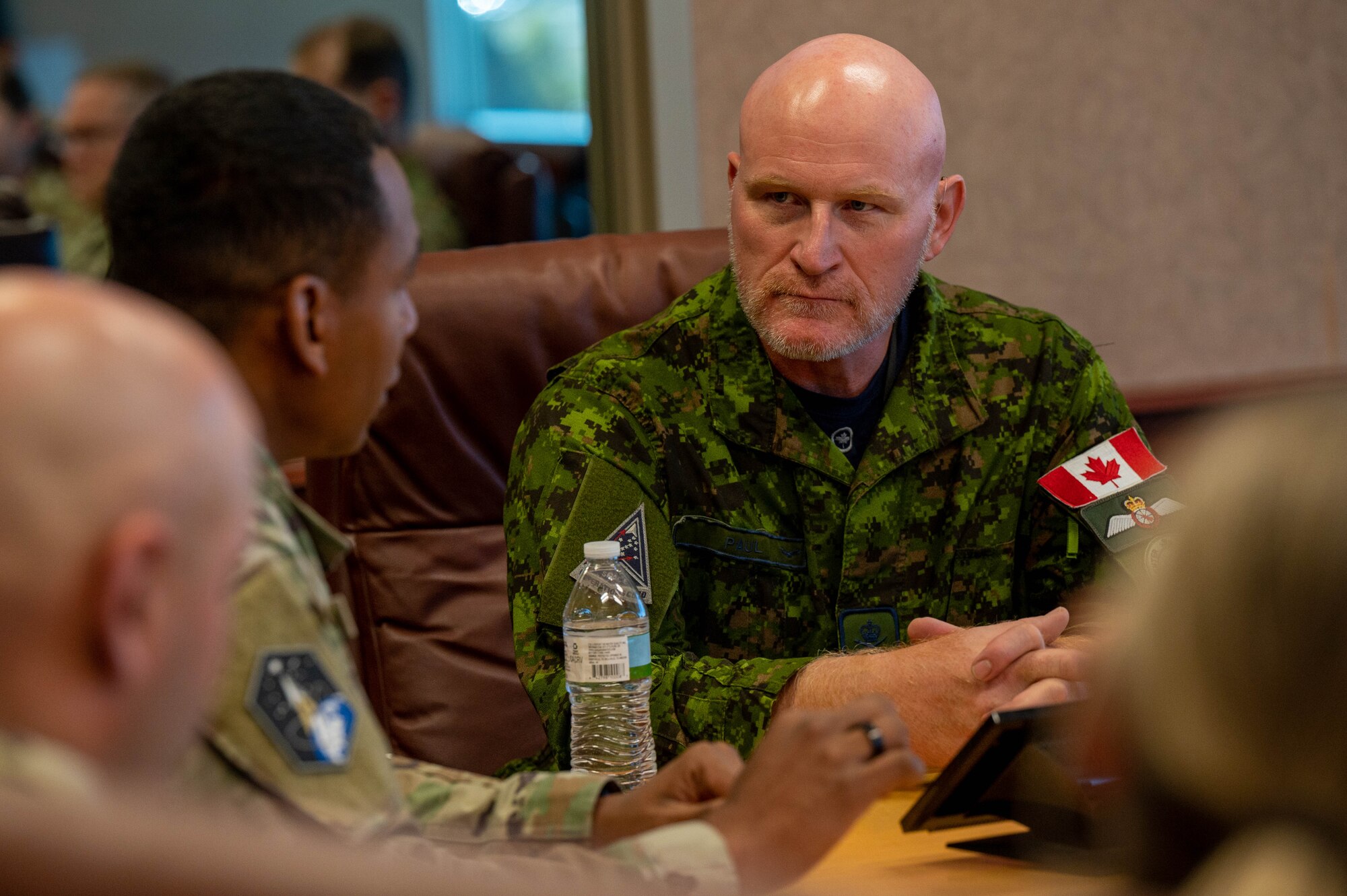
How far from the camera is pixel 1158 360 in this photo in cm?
349

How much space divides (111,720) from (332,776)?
327mm

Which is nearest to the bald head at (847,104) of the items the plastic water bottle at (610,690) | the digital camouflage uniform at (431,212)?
the plastic water bottle at (610,690)

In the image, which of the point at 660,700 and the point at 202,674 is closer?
the point at 202,674

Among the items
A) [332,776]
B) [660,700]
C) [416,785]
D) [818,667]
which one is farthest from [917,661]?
[332,776]

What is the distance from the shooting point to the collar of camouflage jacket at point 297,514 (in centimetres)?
99

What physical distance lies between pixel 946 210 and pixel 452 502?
76cm

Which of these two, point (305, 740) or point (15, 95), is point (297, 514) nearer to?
point (305, 740)

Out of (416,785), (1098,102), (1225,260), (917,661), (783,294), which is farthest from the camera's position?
(1225,260)

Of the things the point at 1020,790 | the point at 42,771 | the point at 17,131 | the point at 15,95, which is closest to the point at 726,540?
the point at 1020,790

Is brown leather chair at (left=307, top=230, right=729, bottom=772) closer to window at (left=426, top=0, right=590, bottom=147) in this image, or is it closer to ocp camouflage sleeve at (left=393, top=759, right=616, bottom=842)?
ocp camouflage sleeve at (left=393, top=759, right=616, bottom=842)

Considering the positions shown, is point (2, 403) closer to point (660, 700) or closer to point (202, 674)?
point (202, 674)

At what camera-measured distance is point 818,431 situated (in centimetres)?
178

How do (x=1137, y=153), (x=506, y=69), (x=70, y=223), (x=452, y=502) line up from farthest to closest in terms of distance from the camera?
(x=506, y=69)
(x=70, y=223)
(x=1137, y=153)
(x=452, y=502)

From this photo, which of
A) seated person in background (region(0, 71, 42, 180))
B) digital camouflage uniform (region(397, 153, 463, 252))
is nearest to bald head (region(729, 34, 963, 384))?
digital camouflage uniform (region(397, 153, 463, 252))
